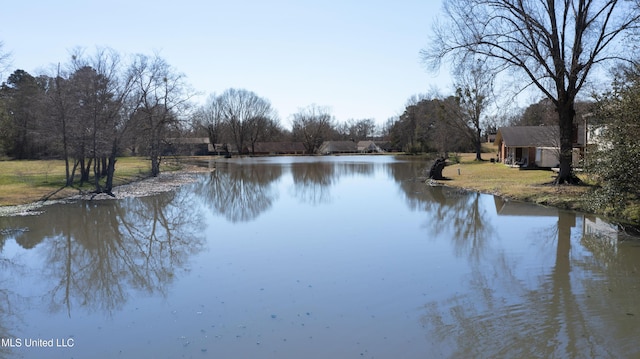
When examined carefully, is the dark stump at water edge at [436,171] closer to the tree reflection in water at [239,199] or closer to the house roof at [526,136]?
the house roof at [526,136]

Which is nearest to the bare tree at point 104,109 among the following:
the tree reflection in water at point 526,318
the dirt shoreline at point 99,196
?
the dirt shoreline at point 99,196

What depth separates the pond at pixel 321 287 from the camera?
6.02 meters

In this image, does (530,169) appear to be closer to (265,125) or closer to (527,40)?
(527,40)

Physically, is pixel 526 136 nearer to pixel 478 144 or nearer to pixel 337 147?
pixel 478 144

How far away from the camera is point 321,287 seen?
8.38m

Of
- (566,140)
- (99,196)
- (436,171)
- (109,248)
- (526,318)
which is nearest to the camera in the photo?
(526,318)

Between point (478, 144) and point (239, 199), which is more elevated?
point (478, 144)

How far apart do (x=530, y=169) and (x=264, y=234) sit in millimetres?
27981

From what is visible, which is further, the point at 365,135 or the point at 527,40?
the point at 365,135

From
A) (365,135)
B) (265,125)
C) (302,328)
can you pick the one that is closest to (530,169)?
(302,328)

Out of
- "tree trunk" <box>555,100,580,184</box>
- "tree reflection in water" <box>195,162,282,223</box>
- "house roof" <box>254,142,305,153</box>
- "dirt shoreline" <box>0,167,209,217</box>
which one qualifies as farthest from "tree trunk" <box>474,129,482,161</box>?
"house roof" <box>254,142,305,153</box>

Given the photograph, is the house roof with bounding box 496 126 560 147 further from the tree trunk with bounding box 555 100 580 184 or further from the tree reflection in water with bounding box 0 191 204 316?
the tree reflection in water with bounding box 0 191 204 316

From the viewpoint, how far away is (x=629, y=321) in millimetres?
6531

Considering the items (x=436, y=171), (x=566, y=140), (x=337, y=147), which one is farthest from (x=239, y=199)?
(x=337, y=147)
